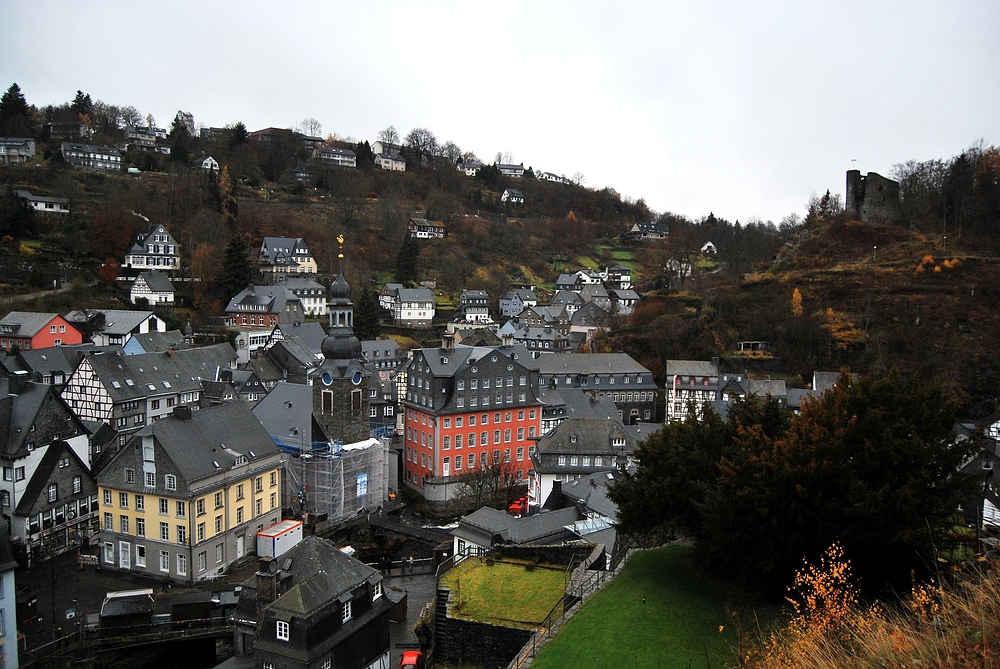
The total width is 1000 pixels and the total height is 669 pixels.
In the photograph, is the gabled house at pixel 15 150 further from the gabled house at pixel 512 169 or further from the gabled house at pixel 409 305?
the gabled house at pixel 512 169

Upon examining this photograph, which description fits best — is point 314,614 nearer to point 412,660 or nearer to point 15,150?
point 412,660

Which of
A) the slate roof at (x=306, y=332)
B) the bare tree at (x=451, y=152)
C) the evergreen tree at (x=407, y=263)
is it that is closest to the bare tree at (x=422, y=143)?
the bare tree at (x=451, y=152)

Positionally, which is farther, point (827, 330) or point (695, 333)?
point (695, 333)

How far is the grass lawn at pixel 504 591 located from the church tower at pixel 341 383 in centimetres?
1593

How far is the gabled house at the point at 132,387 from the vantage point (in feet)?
126

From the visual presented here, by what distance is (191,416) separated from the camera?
89.8 feet

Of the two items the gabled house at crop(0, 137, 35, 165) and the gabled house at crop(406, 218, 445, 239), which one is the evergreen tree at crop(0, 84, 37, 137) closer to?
the gabled house at crop(0, 137, 35, 165)

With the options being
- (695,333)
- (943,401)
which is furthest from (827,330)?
(943,401)

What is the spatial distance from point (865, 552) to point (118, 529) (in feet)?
86.0

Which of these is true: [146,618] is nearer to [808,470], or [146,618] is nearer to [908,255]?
[808,470]

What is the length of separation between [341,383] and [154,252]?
45850 millimetres

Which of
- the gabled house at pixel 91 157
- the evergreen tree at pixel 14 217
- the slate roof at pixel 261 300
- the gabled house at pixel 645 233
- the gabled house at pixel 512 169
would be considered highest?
the gabled house at pixel 512 169

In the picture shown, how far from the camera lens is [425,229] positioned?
99.4 meters

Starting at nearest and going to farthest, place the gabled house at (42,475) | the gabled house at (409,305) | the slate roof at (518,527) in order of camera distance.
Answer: the slate roof at (518,527) < the gabled house at (42,475) < the gabled house at (409,305)
